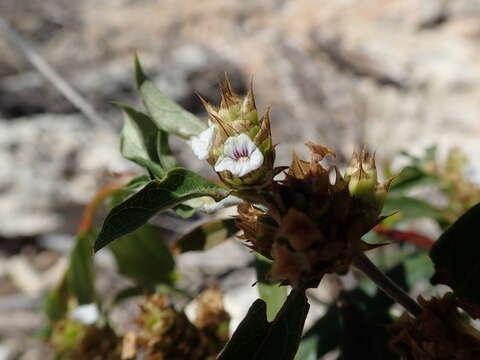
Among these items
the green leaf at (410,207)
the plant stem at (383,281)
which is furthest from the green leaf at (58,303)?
the plant stem at (383,281)

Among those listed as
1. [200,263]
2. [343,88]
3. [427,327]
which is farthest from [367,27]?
[427,327]

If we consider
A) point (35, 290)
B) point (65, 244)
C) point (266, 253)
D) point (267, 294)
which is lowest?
point (35, 290)

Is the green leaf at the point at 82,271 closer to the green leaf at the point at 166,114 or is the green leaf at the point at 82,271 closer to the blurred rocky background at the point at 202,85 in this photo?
the green leaf at the point at 166,114

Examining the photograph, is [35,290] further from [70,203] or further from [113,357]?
[113,357]

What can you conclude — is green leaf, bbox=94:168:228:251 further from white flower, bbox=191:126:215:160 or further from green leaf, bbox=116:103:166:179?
green leaf, bbox=116:103:166:179

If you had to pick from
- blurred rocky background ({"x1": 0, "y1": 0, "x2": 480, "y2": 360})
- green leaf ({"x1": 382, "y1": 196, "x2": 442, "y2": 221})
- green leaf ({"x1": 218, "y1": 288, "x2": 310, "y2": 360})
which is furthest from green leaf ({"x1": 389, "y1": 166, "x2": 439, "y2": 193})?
blurred rocky background ({"x1": 0, "y1": 0, "x2": 480, "y2": 360})

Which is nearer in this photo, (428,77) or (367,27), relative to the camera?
(428,77)
